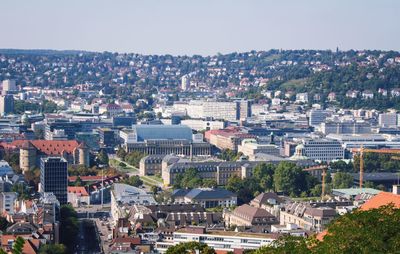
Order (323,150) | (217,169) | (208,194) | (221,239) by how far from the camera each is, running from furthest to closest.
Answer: (323,150) → (217,169) → (208,194) → (221,239)

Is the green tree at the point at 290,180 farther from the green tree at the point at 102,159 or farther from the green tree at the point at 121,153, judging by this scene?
the green tree at the point at 121,153

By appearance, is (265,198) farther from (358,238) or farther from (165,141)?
(358,238)

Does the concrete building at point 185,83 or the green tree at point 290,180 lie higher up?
the concrete building at point 185,83

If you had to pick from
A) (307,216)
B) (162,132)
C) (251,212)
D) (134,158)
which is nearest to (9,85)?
(162,132)

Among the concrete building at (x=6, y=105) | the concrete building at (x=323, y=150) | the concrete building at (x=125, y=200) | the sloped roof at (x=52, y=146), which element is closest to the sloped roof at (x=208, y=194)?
the concrete building at (x=125, y=200)

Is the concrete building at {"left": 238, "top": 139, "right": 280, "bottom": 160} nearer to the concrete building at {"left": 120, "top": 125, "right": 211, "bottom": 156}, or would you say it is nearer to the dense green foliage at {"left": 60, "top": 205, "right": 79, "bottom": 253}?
the concrete building at {"left": 120, "top": 125, "right": 211, "bottom": 156}

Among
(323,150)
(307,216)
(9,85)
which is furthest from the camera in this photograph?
(9,85)

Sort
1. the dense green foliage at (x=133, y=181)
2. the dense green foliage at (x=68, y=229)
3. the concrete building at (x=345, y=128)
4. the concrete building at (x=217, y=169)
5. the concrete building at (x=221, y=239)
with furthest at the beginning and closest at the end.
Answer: the concrete building at (x=345, y=128)
the concrete building at (x=217, y=169)
the dense green foliage at (x=133, y=181)
the dense green foliage at (x=68, y=229)
the concrete building at (x=221, y=239)
